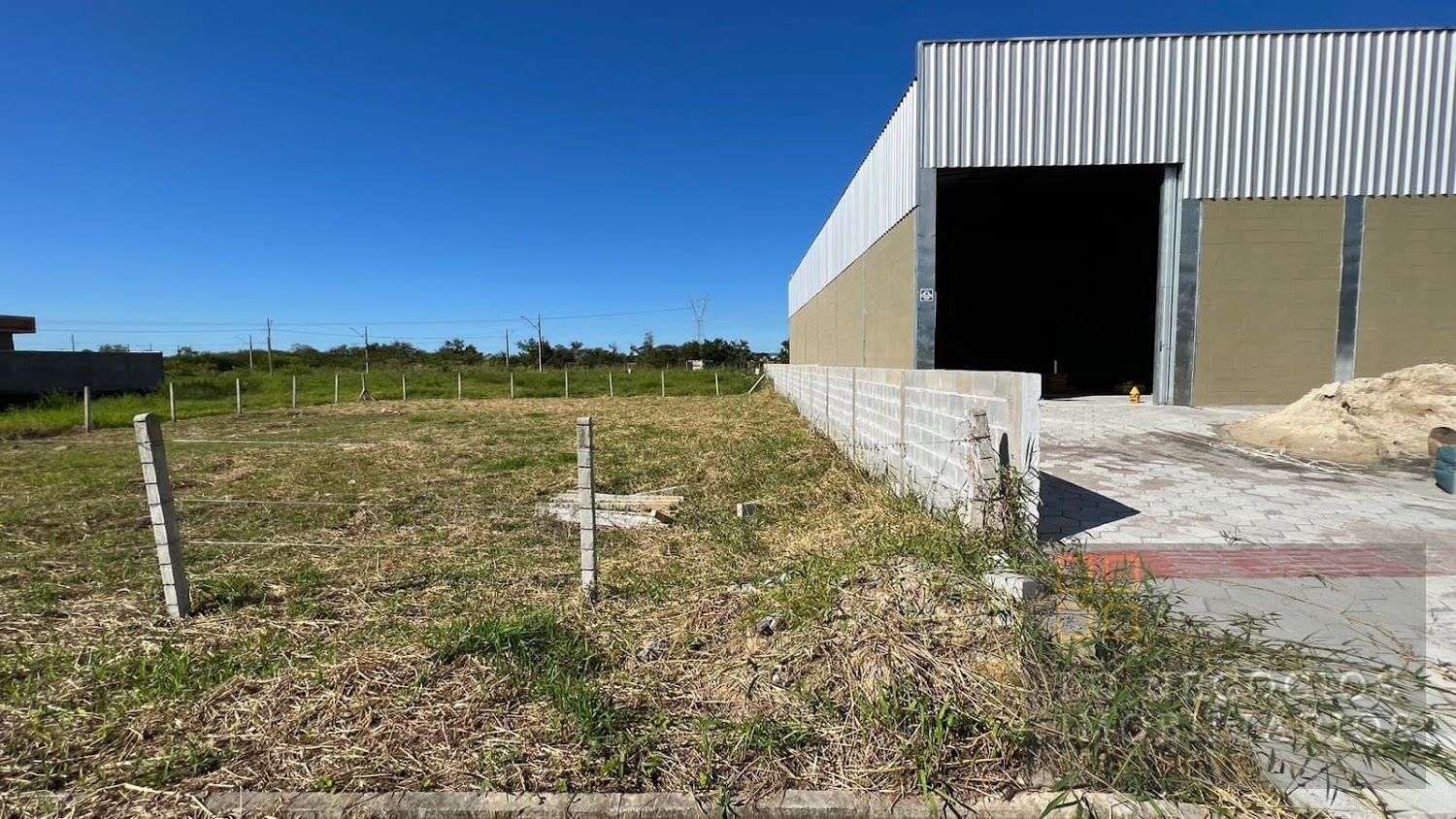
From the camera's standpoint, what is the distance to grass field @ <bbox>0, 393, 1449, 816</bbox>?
2.08m

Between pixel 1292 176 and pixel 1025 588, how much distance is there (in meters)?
13.9

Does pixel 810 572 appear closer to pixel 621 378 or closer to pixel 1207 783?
pixel 1207 783

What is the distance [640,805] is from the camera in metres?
1.96

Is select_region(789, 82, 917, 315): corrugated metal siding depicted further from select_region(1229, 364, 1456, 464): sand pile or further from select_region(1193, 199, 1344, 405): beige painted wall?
select_region(1229, 364, 1456, 464): sand pile

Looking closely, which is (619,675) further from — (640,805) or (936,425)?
(936,425)

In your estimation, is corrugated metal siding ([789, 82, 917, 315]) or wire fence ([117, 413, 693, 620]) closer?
wire fence ([117, 413, 693, 620])

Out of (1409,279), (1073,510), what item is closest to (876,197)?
(1409,279)

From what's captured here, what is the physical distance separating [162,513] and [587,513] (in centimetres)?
232

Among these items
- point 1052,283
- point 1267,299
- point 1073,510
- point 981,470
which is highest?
point 1052,283

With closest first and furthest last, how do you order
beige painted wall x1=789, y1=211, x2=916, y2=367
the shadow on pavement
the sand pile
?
the shadow on pavement, the sand pile, beige painted wall x1=789, y1=211, x2=916, y2=367

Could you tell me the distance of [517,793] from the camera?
2.02 metres

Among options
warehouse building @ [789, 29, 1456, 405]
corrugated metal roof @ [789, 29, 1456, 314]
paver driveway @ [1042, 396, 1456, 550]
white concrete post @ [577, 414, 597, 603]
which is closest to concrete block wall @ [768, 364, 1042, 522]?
paver driveway @ [1042, 396, 1456, 550]

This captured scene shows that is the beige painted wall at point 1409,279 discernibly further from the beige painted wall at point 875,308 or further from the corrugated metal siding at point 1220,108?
the beige painted wall at point 875,308

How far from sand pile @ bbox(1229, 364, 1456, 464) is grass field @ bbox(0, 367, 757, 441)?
2046cm
